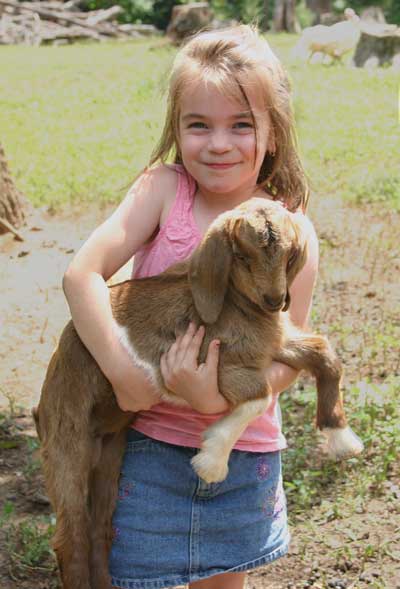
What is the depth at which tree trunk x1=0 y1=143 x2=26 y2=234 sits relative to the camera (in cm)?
684

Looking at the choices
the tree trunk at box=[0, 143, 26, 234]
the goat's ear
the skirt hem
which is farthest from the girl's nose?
the tree trunk at box=[0, 143, 26, 234]

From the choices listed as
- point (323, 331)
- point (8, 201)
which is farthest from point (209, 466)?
point (8, 201)

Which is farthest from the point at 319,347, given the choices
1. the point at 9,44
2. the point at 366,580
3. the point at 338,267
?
the point at 9,44

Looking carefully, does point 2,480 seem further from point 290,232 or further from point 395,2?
point 395,2

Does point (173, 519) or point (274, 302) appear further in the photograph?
point (173, 519)

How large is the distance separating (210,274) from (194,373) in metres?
0.29

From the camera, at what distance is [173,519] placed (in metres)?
2.82

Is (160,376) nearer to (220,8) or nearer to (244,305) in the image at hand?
(244,305)

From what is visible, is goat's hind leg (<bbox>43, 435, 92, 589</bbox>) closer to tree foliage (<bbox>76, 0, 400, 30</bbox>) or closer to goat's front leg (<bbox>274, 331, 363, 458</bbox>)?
goat's front leg (<bbox>274, 331, 363, 458</bbox>)

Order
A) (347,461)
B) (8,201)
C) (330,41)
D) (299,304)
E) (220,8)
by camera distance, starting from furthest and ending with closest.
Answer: (220,8)
(330,41)
(8,201)
(347,461)
(299,304)

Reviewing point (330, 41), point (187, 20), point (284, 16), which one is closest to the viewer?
point (330, 41)

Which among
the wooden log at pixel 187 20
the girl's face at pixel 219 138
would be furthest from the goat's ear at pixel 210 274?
the wooden log at pixel 187 20

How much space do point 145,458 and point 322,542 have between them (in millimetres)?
1241

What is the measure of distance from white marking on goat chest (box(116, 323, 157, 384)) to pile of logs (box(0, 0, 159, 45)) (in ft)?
73.3
